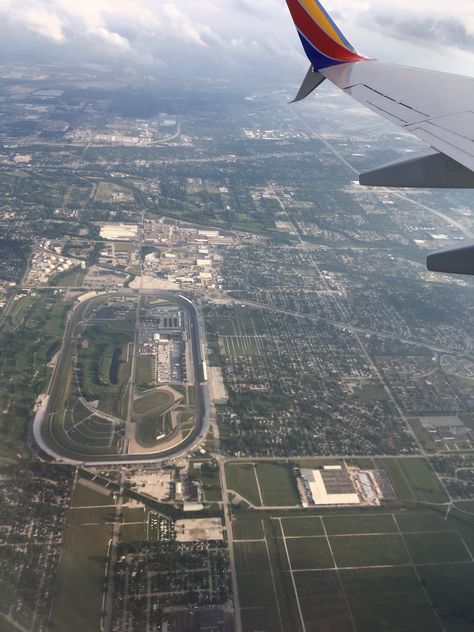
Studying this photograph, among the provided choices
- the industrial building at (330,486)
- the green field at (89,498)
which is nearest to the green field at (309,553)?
the industrial building at (330,486)

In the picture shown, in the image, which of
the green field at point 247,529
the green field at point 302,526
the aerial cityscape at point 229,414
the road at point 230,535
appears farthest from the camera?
the green field at point 302,526

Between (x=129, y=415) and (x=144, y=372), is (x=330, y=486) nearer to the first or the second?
(x=129, y=415)

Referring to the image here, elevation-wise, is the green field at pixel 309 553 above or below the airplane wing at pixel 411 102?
below

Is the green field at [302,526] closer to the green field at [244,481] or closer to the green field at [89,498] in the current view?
the green field at [244,481]

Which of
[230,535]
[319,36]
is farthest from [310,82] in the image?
[230,535]

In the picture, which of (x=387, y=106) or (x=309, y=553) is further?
(x=309, y=553)
